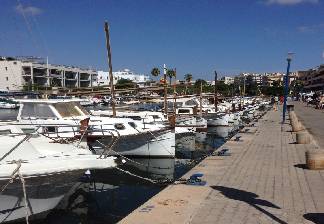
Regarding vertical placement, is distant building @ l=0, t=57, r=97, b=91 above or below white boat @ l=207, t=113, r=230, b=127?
above

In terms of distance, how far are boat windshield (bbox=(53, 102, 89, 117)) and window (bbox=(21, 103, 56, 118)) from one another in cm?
37

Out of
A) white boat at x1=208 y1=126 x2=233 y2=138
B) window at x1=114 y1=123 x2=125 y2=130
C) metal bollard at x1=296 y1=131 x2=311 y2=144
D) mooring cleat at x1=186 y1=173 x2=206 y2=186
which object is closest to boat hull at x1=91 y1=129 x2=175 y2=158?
window at x1=114 y1=123 x2=125 y2=130

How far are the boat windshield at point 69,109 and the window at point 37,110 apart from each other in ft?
1.21

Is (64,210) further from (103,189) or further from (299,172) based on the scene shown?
(299,172)

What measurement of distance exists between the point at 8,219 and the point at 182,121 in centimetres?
2055

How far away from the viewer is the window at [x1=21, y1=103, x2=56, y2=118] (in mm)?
19484

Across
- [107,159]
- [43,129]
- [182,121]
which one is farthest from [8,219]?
[182,121]

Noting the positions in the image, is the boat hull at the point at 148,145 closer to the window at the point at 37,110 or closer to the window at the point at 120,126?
the window at the point at 120,126

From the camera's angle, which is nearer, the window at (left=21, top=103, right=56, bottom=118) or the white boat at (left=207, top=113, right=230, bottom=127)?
the window at (left=21, top=103, right=56, bottom=118)

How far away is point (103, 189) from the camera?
15578mm

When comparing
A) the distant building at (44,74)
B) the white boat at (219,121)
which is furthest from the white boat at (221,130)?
the distant building at (44,74)

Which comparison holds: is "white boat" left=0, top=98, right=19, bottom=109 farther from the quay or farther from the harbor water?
the quay

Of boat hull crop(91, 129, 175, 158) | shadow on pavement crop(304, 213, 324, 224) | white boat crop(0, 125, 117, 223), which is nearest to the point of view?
shadow on pavement crop(304, 213, 324, 224)

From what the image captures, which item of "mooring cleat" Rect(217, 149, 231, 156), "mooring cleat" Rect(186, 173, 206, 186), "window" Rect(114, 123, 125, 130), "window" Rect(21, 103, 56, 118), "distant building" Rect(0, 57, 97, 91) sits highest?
"distant building" Rect(0, 57, 97, 91)
